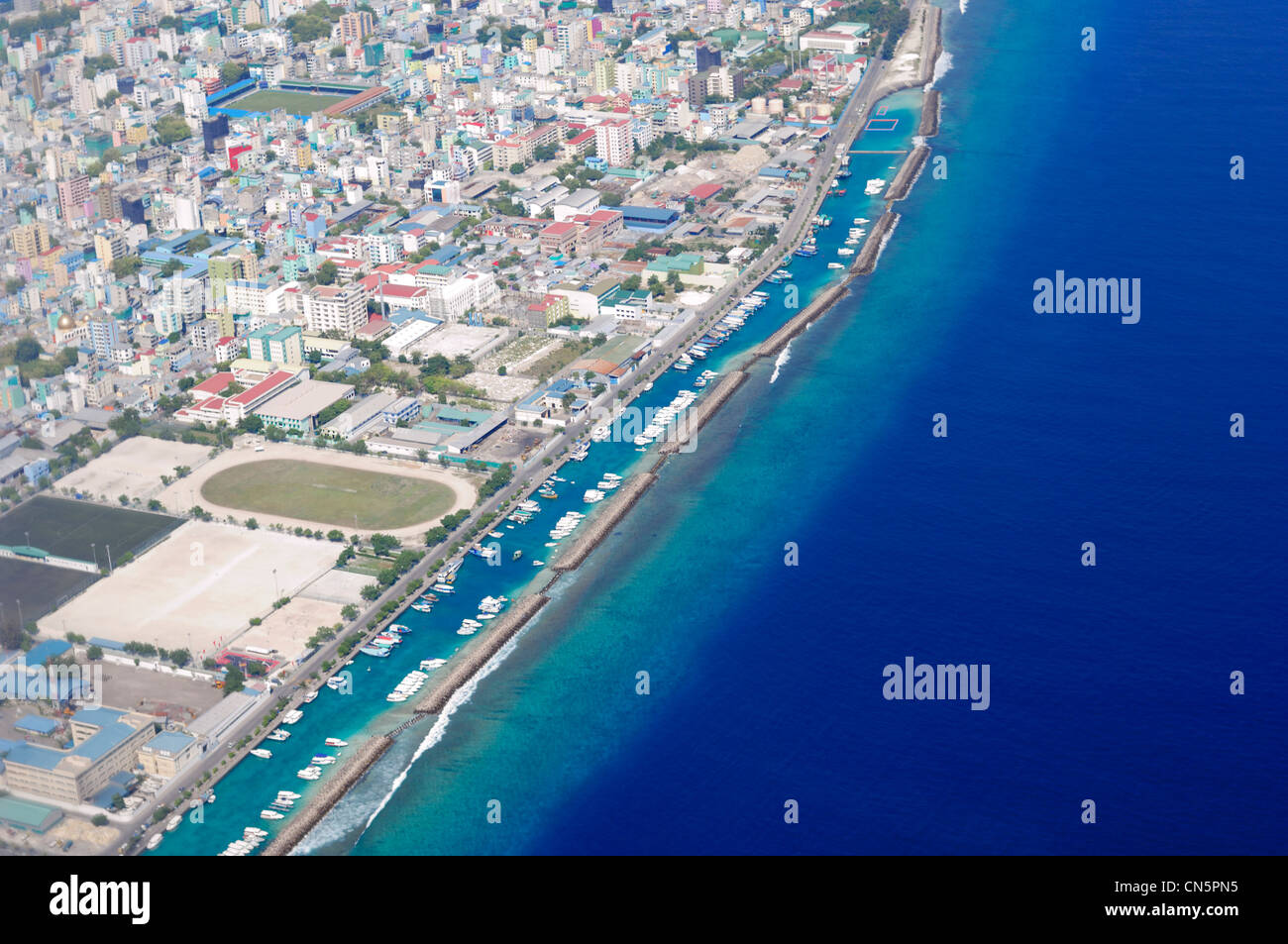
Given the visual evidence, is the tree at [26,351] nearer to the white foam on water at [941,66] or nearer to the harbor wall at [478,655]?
the harbor wall at [478,655]

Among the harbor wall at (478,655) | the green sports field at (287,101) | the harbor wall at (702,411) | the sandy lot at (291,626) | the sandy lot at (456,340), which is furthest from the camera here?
the green sports field at (287,101)

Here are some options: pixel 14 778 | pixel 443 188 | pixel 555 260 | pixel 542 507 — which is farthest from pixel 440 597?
pixel 443 188

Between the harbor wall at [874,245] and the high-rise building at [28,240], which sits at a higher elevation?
the high-rise building at [28,240]

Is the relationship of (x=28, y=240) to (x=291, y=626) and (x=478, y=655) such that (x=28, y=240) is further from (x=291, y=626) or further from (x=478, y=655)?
(x=478, y=655)

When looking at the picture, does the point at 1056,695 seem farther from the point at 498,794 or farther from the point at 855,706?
the point at 498,794

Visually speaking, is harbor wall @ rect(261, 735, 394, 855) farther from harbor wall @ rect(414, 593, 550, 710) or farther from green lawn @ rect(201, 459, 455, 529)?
green lawn @ rect(201, 459, 455, 529)

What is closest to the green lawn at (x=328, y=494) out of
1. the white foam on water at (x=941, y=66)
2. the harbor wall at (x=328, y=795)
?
the harbor wall at (x=328, y=795)
